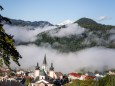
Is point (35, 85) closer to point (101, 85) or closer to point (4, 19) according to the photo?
point (101, 85)

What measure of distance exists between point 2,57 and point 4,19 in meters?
1.76

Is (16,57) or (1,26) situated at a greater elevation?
(1,26)

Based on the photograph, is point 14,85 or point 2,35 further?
point 14,85

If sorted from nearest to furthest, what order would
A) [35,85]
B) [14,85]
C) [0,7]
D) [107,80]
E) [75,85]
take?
1. [0,7]
2. [107,80]
3. [14,85]
4. [75,85]
5. [35,85]

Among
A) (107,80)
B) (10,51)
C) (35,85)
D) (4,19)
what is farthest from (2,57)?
(35,85)

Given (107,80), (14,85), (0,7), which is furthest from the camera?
(14,85)

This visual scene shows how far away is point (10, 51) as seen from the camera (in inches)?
703

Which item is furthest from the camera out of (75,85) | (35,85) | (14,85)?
(35,85)

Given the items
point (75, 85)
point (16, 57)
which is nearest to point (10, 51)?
point (16, 57)

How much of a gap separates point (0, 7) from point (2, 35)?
129 centimetres

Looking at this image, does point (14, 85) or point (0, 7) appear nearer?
point (0, 7)

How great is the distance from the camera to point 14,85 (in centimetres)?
7212

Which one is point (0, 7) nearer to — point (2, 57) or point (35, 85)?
point (2, 57)

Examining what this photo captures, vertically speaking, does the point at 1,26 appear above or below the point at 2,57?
above
